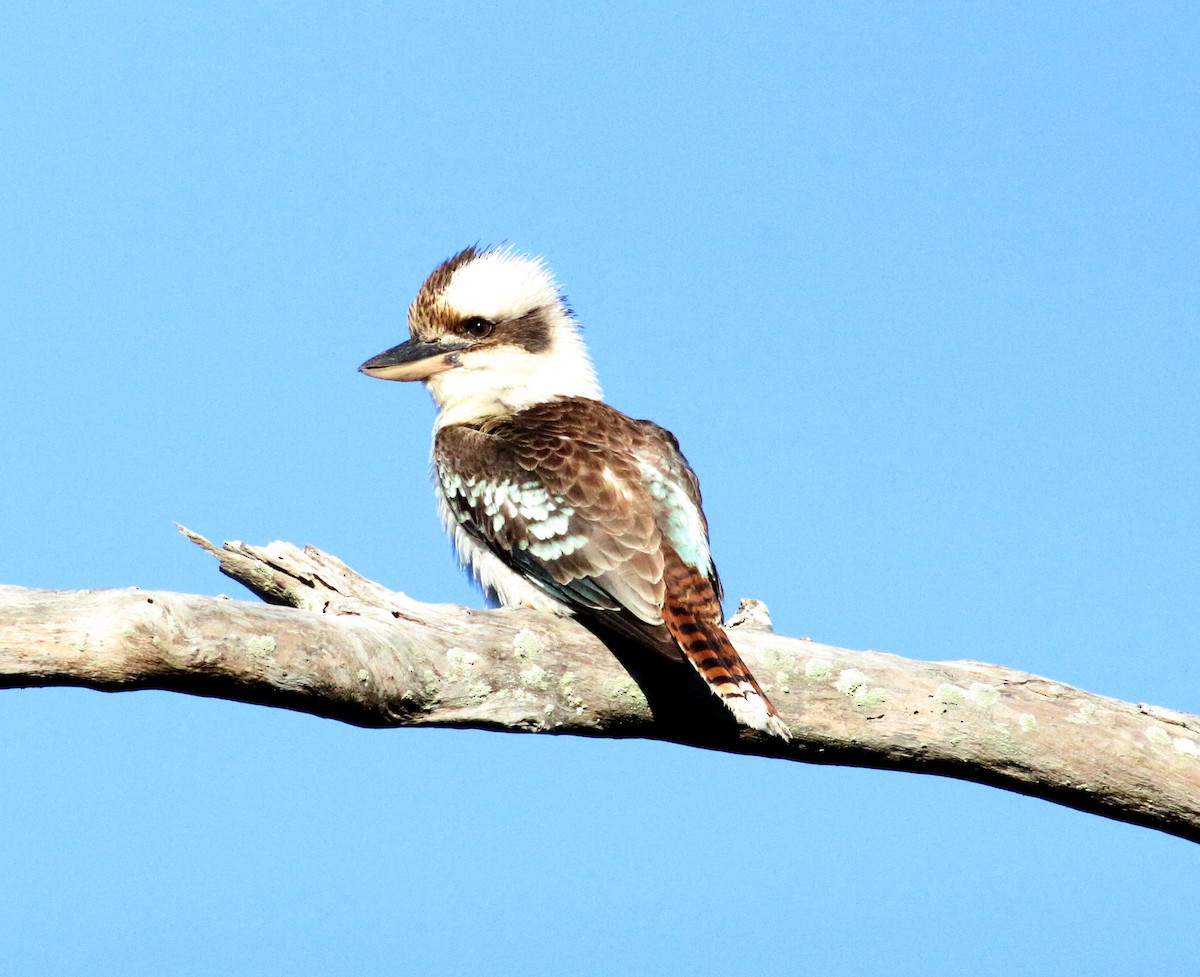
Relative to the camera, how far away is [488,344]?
5.46 m

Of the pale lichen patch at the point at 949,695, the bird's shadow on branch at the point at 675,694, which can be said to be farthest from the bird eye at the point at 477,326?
the pale lichen patch at the point at 949,695


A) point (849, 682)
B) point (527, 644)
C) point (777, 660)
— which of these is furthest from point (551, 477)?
point (849, 682)

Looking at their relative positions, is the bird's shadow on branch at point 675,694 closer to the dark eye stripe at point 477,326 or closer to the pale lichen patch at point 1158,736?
the pale lichen patch at point 1158,736

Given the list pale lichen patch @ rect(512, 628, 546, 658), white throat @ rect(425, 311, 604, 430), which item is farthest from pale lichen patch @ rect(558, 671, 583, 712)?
white throat @ rect(425, 311, 604, 430)

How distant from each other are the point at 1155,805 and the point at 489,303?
Result: 10.0ft

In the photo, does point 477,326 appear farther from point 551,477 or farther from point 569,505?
point 569,505

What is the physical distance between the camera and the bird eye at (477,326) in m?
5.54

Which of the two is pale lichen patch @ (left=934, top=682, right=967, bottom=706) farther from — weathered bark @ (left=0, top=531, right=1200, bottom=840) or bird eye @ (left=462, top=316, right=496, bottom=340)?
bird eye @ (left=462, top=316, right=496, bottom=340)

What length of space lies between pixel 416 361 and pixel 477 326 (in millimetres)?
289

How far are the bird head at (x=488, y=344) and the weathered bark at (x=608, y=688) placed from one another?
1251mm

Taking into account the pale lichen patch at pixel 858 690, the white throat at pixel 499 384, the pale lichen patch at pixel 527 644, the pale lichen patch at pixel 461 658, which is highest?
the white throat at pixel 499 384

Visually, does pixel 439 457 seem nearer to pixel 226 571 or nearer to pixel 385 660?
pixel 226 571

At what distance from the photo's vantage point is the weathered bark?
3.44 meters

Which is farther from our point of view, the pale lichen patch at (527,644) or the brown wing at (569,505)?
the brown wing at (569,505)
